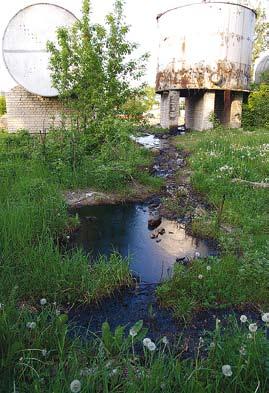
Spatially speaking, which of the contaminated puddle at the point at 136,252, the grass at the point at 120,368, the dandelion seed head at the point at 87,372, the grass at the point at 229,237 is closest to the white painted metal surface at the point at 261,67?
the grass at the point at 229,237

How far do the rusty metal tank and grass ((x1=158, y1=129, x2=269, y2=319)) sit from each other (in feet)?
23.5

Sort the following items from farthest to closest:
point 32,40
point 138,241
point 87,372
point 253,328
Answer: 1. point 32,40
2. point 138,241
3. point 87,372
4. point 253,328

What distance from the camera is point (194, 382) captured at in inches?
77.8

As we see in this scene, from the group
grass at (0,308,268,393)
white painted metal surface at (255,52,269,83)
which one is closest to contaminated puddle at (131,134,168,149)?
grass at (0,308,268,393)

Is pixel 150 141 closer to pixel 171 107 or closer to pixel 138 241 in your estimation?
pixel 171 107

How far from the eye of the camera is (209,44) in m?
14.9

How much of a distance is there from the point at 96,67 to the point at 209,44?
8003mm

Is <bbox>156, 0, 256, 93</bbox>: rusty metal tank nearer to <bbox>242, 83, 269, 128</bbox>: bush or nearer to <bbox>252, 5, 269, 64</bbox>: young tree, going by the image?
<bbox>242, 83, 269, 128</bbox>: bush

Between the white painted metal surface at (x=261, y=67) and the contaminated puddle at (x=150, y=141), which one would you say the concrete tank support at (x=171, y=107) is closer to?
the contaminated puddle at (x=150, y=141)

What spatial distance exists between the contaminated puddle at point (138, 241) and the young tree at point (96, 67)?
12.0ft

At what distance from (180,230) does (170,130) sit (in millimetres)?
11763

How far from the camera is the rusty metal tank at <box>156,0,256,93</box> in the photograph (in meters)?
14.8

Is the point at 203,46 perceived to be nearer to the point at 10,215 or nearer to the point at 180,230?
the point at 180,230

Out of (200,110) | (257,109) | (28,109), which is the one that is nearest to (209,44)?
(200,110)
